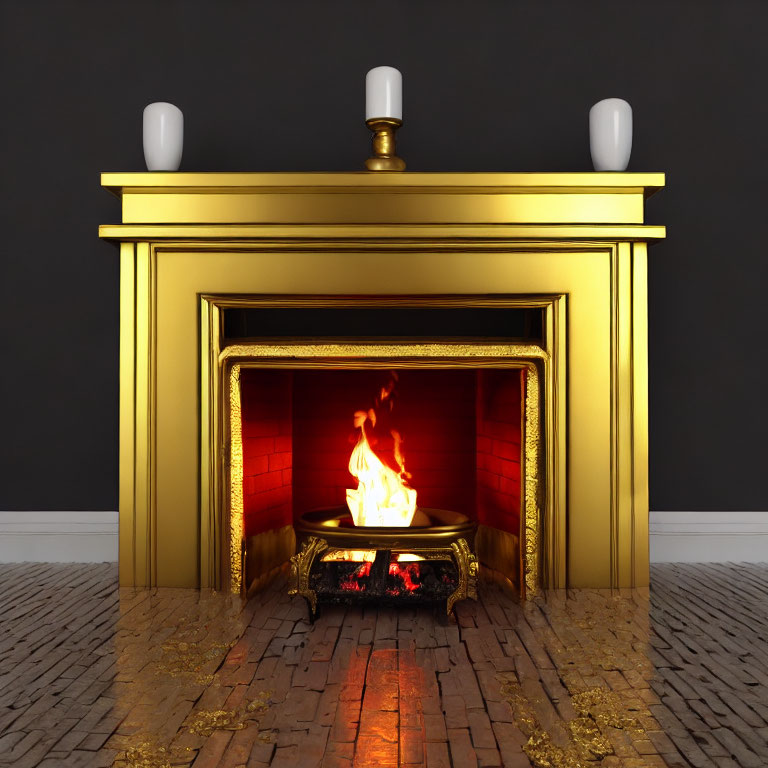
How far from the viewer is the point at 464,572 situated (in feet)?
6.51

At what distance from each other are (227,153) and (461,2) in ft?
3.17

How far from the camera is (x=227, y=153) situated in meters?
2.71

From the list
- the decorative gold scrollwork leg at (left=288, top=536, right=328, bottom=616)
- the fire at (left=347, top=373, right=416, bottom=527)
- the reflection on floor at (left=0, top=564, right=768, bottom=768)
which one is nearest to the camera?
the reflection on floor at (left=0, top=564, right=768, bottom=768)

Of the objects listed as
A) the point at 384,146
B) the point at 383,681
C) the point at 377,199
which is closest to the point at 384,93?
the point at 384,146

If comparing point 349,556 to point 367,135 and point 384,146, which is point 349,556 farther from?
point 367,135

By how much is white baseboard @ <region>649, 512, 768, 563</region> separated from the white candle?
159cm

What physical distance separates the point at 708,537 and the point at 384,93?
179 cm

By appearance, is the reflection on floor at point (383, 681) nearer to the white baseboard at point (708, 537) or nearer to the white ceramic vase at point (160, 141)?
the white baseboard at point (708, 537)

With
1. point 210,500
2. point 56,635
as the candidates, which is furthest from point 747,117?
point 56,635

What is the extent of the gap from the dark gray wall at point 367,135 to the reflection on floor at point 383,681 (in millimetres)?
680

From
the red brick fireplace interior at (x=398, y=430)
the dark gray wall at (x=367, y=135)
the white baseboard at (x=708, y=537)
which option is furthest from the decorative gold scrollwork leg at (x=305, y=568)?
the white baseboard at (x=708, y=537)

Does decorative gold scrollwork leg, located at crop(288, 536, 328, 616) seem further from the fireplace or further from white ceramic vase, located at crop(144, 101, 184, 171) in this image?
white ceramic vase, located at crop(144, 101, 184, 171)

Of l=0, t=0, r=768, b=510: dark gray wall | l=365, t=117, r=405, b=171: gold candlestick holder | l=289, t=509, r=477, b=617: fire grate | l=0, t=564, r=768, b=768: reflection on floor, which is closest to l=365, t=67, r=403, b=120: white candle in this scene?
l=365, t=117, r=405, b=171: gold candlestick holder

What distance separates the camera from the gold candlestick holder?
2268 millimetres
